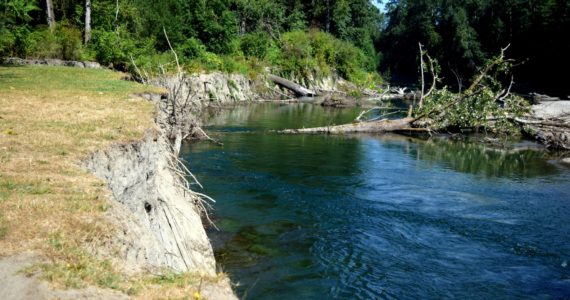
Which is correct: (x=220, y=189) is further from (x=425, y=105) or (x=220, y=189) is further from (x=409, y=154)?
(x=425, y=105)

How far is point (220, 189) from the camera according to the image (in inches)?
589

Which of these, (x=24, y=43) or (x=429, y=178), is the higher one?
(x=24, y=43)

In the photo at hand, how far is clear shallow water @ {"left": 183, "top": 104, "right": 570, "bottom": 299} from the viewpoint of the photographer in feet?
30.7

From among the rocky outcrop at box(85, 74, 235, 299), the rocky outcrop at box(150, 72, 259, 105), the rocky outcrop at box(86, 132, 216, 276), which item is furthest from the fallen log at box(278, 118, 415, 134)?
the rocky outcrop at box(86, 132, 216, 276)

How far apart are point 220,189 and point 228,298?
10.0 m

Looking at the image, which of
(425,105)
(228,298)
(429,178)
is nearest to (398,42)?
(425,105)

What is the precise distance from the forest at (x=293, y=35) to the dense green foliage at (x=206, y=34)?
0.28 feet

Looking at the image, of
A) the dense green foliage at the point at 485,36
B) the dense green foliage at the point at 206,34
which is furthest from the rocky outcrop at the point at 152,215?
A: the dense green foliage at the point at 485,36

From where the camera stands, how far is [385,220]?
42.3 feet

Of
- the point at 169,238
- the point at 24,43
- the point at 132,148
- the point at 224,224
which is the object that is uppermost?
the point at 24,43

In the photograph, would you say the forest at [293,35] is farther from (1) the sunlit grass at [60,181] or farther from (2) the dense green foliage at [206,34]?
(1) the sunlit grass at [60,181]

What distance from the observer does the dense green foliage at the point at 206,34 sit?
2953cm

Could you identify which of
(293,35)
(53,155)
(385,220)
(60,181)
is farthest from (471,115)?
(293,35)

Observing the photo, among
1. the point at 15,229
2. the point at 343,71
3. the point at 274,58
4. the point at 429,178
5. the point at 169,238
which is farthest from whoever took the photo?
the point at 343,71
